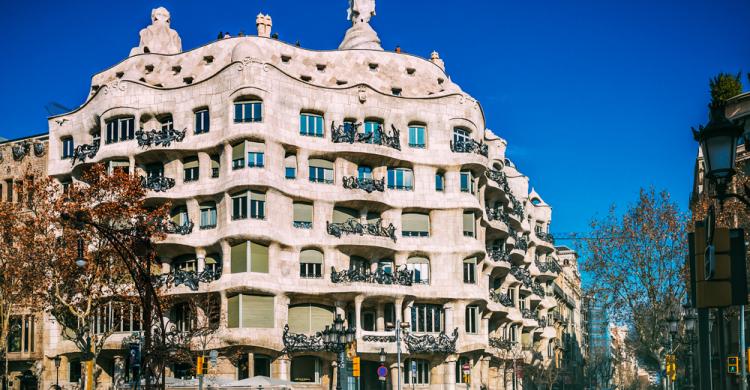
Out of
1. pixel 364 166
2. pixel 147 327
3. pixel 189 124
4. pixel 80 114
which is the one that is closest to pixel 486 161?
pixel 364 166

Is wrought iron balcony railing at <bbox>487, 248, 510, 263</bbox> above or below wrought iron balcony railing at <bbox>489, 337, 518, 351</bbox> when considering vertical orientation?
above

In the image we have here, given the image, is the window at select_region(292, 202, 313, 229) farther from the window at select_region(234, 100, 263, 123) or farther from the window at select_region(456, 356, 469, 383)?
the window at select_region(456, 356, 469, 383)

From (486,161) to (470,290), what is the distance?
28.6ft

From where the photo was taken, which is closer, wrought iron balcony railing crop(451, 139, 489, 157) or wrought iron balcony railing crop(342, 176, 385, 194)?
wrought iron balcony railing crop(342, 176, 385, 194)

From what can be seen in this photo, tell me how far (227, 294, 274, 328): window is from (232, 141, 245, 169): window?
7.53 m

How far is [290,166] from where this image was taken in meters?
57.4

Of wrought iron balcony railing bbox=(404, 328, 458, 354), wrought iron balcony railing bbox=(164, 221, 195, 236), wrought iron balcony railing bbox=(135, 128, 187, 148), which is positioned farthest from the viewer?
wrought iron balcony railing bbox=(404, 328, 458, 354)

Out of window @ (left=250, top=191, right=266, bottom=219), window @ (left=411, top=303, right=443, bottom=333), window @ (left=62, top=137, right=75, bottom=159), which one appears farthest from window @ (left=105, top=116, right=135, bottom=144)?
window @ (left=411, top=303, right=443, bottom=333)

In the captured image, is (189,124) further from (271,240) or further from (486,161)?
(486,161)

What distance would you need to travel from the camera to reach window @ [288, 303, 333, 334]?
56406 mm

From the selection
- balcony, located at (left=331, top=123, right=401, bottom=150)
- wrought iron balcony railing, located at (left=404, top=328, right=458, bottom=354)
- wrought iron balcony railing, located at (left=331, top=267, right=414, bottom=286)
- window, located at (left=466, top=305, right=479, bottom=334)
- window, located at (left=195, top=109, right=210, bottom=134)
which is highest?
window, located at (left=195, top=109, right=210, bottom=134)

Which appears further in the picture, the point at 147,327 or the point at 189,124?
the point at 189,124

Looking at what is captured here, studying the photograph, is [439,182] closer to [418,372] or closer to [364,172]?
[364,172]

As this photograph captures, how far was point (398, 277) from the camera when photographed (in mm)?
58344
